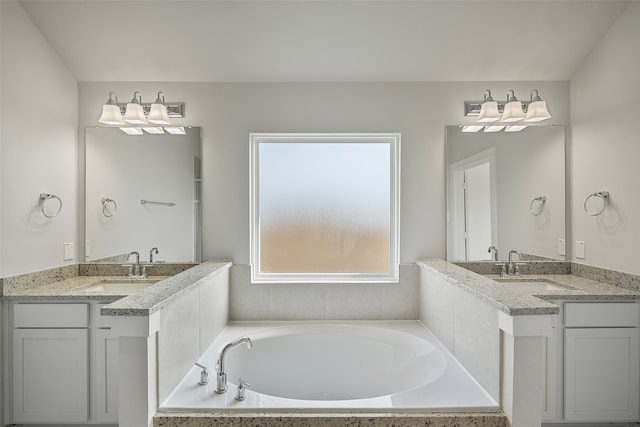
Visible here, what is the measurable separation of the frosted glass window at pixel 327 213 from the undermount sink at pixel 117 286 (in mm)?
812

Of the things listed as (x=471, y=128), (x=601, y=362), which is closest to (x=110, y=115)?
(x=471, y=128)

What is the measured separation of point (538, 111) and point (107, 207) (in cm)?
316

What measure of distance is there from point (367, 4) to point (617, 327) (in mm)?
2390

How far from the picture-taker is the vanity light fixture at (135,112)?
252 centimetres

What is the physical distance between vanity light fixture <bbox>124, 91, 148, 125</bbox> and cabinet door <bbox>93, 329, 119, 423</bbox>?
1433 mm

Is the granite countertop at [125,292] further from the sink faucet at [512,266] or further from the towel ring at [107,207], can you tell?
the sink faucet at [512,266]

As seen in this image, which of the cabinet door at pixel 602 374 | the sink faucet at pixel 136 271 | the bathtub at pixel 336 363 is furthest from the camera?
the sink faucet at pixel 136 271

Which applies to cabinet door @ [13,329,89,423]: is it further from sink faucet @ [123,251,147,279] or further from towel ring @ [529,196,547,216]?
towel ring @ [529,196,547,216]

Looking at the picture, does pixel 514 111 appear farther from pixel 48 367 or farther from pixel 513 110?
pixel 48 367

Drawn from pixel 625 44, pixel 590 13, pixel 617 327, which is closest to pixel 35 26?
pixel 590 13

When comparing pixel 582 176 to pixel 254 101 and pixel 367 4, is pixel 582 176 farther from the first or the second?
pixel 254 101

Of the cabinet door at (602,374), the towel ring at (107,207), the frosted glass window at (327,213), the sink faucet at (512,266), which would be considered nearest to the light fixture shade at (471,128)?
the frosted glass window at (327,213)

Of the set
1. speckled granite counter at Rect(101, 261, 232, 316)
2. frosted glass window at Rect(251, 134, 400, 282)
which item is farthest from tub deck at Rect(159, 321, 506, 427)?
frosted glass window at Rect(251, 134, 400, 282)

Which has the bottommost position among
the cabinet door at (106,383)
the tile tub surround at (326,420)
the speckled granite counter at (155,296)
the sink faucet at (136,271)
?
the cabinet door at (106,383)
